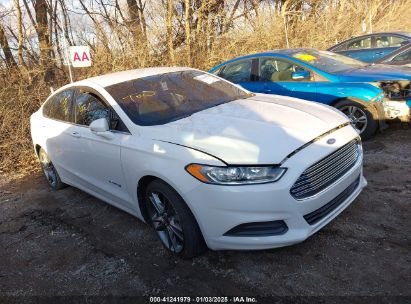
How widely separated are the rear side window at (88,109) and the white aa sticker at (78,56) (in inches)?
173

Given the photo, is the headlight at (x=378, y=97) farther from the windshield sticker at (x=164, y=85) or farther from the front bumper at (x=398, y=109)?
the windshield sticker at (x=164, y=85)

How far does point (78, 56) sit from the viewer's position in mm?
8750

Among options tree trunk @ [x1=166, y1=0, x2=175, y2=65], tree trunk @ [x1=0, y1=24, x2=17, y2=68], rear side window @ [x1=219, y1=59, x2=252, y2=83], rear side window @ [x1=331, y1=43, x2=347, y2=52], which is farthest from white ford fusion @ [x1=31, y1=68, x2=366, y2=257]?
tree trunk @ [x1=166, y1=0, x2=175, y2=65]

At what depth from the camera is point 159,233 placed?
367 cm

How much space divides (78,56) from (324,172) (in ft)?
23.4

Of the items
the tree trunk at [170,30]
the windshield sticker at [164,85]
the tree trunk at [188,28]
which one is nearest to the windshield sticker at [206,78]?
the windshield sticker at [164,85]

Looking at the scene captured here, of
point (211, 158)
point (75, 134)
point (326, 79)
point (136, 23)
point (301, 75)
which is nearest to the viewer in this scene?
point (211, 158)

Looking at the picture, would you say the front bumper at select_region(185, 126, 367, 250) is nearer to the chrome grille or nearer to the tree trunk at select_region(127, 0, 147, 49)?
the chrome grille

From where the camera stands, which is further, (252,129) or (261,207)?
(252,129)

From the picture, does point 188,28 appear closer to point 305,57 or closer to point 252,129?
point 305,57

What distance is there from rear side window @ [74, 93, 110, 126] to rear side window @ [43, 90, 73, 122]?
250mm

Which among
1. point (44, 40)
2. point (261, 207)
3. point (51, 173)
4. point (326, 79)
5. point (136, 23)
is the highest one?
point (136, 23)

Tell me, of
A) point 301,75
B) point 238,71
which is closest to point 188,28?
point 238,71

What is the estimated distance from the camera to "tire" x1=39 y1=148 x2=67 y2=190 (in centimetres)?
567
